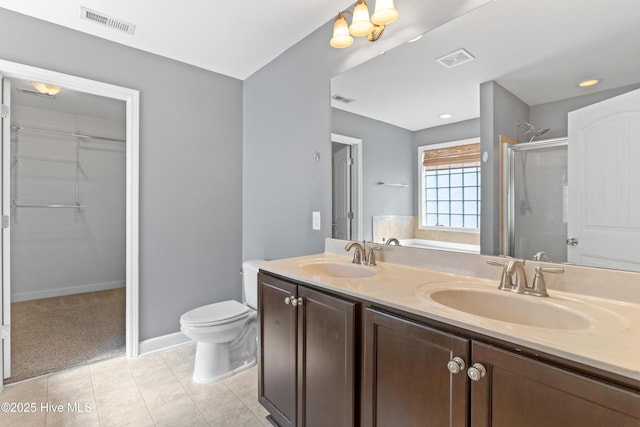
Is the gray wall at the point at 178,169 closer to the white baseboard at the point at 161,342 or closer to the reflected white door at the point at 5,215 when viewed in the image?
the white baseboard at the point at 161,342

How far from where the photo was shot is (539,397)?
0.69 m

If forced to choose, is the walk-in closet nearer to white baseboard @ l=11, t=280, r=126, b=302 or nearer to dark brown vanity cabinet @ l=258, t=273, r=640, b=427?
white baseboard @ l=11, t=280, r=126, b=302

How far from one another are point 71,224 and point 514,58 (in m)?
4.92

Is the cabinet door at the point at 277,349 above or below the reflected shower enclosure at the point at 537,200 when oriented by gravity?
below

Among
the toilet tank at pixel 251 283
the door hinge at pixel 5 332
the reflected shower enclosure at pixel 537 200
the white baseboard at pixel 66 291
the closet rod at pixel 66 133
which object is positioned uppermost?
the closet rod at pixel 66 133

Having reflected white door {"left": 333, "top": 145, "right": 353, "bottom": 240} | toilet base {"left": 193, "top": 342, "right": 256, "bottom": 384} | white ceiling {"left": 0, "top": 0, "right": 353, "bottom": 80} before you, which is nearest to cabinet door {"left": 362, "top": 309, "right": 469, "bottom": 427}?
reflected white door {"left": 333, "top": 145, "right": 353, "bottom": 240}

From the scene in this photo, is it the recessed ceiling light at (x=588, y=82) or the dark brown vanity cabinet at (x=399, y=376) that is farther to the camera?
the recessed ceiling light at (x=588, y=82)

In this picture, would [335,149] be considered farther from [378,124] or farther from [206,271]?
[206,271]

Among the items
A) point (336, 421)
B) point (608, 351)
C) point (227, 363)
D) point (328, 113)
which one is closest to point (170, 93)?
point (328, 113)

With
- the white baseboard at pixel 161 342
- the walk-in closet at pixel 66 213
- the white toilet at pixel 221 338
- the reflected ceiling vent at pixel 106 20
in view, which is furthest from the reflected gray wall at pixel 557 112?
the walk-in closet at pixel 66 213

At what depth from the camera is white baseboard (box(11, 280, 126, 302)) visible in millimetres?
3625

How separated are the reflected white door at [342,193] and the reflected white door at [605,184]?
1.12 meters

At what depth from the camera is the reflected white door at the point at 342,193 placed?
6.47ft

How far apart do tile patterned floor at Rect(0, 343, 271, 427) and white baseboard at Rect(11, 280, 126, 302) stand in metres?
2.27
